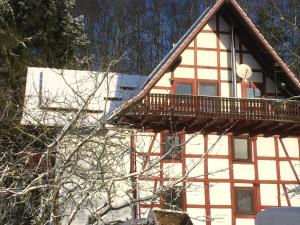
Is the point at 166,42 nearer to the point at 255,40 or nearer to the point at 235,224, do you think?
the point at 255,40

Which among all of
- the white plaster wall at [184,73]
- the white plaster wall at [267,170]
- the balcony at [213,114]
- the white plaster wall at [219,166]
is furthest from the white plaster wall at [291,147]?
the white plaster wall at [184,73]

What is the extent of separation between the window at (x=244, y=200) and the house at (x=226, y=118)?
3 centimetres

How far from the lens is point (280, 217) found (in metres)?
3.80

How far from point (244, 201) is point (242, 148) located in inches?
73.7

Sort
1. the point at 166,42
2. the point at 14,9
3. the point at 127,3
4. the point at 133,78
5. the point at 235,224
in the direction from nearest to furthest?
the point at 235,224
the point at 133,78
the point at 14,9
the point at 166,42
the point at 127,3

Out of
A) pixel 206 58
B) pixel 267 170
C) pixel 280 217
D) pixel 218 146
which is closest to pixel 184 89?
pixel 206 58

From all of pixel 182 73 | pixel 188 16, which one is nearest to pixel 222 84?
pixel 182 73

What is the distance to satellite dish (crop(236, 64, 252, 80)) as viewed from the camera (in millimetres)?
19188

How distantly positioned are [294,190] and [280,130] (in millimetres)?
2259

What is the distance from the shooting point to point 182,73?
771 inches

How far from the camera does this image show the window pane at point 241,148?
19.1m

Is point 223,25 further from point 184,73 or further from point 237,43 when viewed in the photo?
point 184,73

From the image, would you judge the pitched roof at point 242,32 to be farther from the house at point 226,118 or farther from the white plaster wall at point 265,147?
the white plaster wall at point 265,147

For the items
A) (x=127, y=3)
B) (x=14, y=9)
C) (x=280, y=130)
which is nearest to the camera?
(x=280, y=130)
